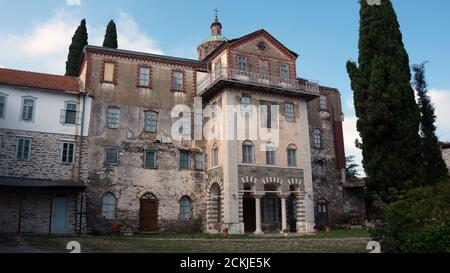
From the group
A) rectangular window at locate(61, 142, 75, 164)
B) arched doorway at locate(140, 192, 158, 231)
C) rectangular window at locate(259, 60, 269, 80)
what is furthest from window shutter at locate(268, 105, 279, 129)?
rectangular window at locate(61, 142, 75, 164)

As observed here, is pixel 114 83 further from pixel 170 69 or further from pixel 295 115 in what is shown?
pixel 295 115

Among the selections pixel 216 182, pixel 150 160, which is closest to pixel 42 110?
pixel 150 160

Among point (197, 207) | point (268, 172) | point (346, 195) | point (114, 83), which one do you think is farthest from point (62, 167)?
point (346, 195)

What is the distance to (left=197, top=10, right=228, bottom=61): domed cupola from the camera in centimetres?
4756

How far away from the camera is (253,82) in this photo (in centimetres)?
2872

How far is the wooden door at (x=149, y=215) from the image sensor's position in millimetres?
27408

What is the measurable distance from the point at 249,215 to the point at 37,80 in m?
16.8

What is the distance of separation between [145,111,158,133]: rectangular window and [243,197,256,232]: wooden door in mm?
8140

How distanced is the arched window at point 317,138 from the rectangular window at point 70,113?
1862cm

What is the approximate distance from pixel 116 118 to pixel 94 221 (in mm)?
6830

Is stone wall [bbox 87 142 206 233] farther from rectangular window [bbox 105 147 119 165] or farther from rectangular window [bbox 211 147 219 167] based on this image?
rectangular window [bbox 211 147 219 167]

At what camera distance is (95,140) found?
1068 inches

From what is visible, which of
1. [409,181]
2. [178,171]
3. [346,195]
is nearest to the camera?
[409,181]

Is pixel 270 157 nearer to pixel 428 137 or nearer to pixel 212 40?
pixel 428 137
